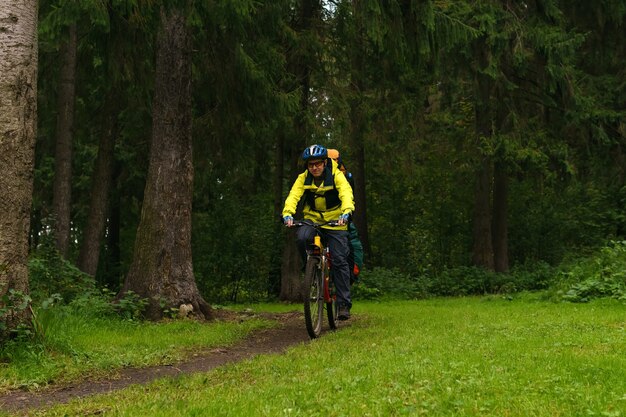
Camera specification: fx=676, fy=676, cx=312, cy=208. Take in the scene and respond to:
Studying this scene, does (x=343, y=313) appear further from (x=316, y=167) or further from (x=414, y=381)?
(x=414, y=381)

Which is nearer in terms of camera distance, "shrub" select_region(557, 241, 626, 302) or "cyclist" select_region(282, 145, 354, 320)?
"cyclist" select_region(282, 145, 354, 320)

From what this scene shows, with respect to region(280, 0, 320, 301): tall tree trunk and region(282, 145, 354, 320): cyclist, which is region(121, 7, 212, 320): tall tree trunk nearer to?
region(282, 145, 354, 320): cyclist

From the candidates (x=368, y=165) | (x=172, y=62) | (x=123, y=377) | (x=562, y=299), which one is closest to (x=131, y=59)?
(x=172, y=62)

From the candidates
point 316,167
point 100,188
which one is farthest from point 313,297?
point 100,188

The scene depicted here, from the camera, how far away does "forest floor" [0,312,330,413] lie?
4805 mm

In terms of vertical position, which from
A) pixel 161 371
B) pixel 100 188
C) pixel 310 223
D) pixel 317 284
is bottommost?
pixel 161 371

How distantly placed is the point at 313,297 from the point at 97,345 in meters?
2.46

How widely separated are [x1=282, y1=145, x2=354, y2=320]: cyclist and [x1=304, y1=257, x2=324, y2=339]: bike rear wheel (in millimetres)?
275

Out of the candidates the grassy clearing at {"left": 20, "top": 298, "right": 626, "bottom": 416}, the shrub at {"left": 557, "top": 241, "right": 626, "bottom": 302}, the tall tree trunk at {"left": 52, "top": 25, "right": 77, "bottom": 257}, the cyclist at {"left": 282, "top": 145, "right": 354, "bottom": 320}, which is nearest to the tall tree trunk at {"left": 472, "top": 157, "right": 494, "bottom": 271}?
the shrub at {"left": 557, "top": 241, "right": 626, "bottom": 302}

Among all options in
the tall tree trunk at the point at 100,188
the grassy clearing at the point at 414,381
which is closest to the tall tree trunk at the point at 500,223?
the tall tree trunk at the point at 100,188

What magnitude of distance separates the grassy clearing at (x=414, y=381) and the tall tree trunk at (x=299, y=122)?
28.6ft

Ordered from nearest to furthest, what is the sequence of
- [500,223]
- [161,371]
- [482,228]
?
[161,371]
[482,228]
[500,223]

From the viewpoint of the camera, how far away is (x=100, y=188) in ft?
54.1

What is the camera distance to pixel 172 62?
33.0 feet
